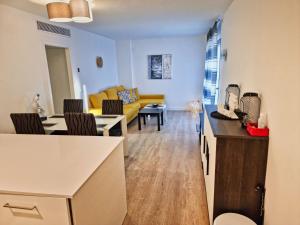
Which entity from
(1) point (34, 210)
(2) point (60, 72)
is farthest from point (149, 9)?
(1) point (34, 210)

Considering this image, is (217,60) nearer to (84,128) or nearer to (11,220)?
(84,128)

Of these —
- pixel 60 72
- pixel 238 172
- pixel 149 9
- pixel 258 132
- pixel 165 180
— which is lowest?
pixel 165 180

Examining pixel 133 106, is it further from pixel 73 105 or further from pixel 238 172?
pixel 238 172

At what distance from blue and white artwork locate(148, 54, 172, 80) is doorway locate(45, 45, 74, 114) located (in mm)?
3120

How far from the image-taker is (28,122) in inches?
102

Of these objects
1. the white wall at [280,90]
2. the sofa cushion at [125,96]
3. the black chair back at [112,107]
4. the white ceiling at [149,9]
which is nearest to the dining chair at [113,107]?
the black chair back at [112,107]

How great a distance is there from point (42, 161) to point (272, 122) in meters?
1.64

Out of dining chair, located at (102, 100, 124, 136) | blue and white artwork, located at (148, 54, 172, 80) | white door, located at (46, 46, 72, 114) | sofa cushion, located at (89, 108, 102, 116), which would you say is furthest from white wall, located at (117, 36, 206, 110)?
dining chair, located at (102, 100, 124, 136)

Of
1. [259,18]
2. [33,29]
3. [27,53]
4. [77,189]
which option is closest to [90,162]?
[77,189]

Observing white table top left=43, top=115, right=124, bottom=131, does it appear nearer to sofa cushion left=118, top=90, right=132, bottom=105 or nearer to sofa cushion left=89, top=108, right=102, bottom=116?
sofa cushion left=89, top=108, right=102, bottom=116

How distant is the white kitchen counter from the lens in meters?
1.13

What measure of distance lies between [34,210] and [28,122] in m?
1.75

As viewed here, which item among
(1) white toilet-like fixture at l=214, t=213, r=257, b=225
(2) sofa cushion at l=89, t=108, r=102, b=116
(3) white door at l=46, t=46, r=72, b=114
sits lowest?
(1) white toilet-like fixture at l=214, t=213, r=257, b=225

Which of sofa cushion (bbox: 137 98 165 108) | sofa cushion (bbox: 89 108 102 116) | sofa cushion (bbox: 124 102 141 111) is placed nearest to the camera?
sofa cushion (bbox: 89 108 102 116)
